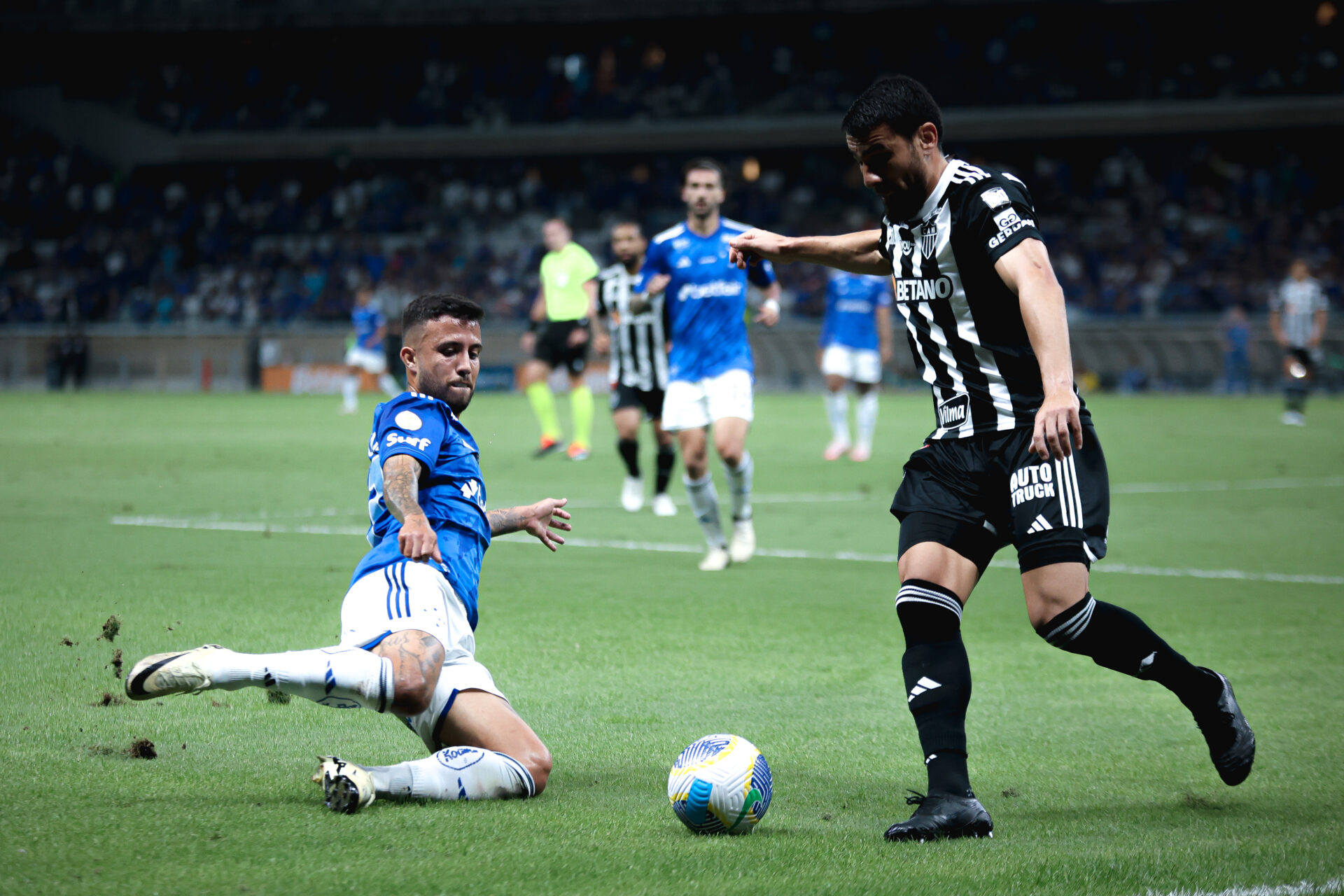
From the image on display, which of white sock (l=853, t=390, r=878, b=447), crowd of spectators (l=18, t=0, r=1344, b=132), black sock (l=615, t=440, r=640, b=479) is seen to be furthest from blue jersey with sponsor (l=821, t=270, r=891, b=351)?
crowd of spectators (l=18, t=0, r=1344, b=132)

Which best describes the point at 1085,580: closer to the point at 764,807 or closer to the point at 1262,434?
the point at 764,807

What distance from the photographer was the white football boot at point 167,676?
3.60 metres

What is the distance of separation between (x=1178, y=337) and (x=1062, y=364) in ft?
103

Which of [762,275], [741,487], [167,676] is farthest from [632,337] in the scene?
[167,676]

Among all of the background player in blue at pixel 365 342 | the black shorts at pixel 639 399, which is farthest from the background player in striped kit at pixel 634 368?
the background player in blue at pixel 365 342

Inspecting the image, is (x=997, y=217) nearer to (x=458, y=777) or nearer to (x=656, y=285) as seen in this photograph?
(x=458, y=777)

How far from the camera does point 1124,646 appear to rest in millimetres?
4160

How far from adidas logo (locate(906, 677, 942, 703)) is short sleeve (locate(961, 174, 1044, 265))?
122cm

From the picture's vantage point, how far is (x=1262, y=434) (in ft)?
67.6

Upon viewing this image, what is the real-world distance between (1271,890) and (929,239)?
78.7 inches

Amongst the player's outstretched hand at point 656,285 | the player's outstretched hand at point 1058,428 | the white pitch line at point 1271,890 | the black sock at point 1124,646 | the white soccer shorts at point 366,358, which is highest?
the player's outstretched hand at point 656,285

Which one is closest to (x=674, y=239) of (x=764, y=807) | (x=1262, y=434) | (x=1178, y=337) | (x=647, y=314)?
(x=647, y=314)

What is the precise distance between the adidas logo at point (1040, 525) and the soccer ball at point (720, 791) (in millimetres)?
1016

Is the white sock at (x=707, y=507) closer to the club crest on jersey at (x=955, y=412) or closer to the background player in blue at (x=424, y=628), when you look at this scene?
the background player in blue at (x=424, y=628)
